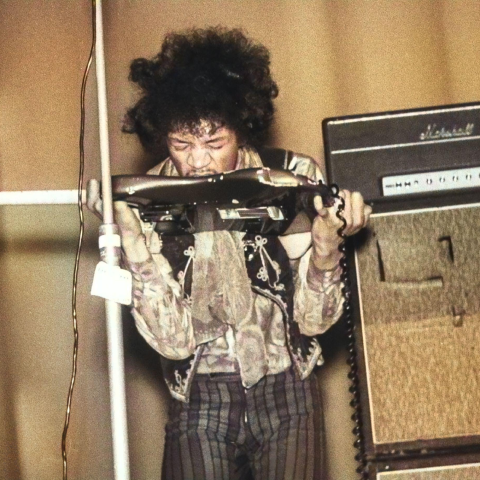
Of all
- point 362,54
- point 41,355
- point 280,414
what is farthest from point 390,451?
point 362,54

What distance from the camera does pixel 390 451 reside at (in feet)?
4.76

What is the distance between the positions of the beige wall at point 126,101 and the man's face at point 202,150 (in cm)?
51

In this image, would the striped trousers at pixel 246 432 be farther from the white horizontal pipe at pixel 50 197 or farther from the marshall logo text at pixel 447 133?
the marshall logo text at pixel 447 133

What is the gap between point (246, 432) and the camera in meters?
1.42

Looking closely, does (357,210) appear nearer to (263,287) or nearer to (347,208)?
(347,208)

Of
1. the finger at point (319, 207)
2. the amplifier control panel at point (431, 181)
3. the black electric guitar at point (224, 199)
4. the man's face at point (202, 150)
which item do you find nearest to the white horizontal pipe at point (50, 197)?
the black electric guitar at point (224, 199)

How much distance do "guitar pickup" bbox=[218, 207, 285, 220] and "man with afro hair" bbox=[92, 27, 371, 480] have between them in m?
0.05

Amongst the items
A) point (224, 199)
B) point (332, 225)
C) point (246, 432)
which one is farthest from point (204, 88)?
point (246, 432)

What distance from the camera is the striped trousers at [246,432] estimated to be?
140 cm

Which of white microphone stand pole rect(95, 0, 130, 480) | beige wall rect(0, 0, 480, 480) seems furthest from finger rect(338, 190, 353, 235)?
beige wall rect(0, 0, 480, 480)

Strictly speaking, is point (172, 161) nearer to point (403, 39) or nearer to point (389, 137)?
point (389, 137)

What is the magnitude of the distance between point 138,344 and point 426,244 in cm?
75

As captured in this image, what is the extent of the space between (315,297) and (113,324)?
1.25 ft

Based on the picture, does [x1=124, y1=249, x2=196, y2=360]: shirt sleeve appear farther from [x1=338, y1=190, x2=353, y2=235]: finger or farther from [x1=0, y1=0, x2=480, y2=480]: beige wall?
[x1=0, y1=0, x2=480, y2=480]: beige wall
